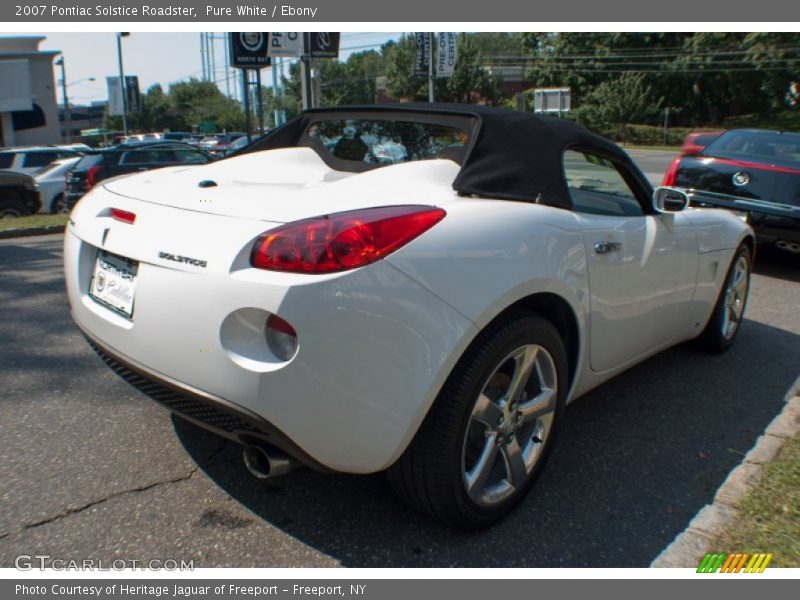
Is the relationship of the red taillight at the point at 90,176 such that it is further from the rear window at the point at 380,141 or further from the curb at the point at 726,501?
the curb at the point at 726,501

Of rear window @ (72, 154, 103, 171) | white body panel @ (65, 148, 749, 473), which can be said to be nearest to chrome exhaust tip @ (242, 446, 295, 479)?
white body panel @ (65, 148, 749, 473)

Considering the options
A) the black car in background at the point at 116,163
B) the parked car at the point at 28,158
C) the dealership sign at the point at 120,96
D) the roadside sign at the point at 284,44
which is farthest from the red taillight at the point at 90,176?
the dealership sign at the point at 120,96

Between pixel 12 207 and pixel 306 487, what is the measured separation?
40.8 ft

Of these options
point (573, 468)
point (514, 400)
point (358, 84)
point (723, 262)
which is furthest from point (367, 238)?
point (358, 84)

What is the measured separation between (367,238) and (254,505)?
1.21 metres

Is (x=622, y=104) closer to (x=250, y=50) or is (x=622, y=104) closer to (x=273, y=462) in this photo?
(x=250, y=50)

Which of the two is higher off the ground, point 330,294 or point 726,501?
point 330,294

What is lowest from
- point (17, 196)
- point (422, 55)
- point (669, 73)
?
point (17, 196)

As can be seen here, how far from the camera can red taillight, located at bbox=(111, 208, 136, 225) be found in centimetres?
257

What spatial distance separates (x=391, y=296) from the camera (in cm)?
210

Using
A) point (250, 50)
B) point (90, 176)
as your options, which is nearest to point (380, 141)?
point (250, 50)

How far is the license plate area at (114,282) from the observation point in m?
2.45

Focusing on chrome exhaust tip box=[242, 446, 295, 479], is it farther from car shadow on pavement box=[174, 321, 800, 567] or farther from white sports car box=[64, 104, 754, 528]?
car shadow on pavement box=[174, 321, 800, 567]

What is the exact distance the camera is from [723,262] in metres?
4.22
